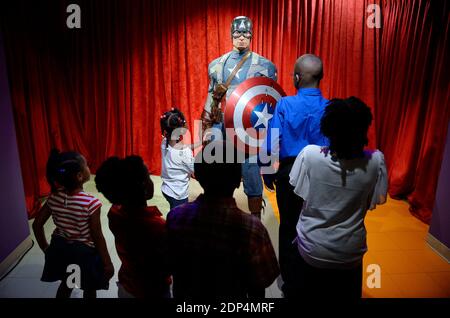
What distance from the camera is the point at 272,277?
4.22 feet

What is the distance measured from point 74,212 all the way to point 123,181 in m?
0.42

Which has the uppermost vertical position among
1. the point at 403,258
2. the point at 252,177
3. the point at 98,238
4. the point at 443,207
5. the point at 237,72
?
the point at 237,72

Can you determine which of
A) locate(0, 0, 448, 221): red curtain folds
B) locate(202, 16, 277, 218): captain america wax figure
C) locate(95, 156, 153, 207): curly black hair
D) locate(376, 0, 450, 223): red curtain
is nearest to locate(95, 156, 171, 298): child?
locate(95, 156, 153, 207): curly black hair

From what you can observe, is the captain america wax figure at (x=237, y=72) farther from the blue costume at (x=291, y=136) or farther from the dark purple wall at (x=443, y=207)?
the dark purple wall at (x=443, y=207)

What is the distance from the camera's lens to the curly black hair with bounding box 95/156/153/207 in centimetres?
149

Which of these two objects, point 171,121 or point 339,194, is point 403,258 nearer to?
point 339,194

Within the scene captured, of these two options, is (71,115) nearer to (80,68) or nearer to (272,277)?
(80,68)

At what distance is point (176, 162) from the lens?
8.18 ft

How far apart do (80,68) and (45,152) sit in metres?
1.26

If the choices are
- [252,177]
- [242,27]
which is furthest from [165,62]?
[252,177]

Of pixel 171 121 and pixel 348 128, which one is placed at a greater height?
pixel 348 128

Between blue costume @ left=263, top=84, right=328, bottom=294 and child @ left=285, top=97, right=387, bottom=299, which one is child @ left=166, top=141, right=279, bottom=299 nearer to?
child @ left=285, top=97, right=387, bottom=299

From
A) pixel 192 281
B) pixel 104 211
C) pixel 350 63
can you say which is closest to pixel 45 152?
pixel 104 211

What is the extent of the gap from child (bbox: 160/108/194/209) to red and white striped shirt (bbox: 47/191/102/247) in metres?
0.82
